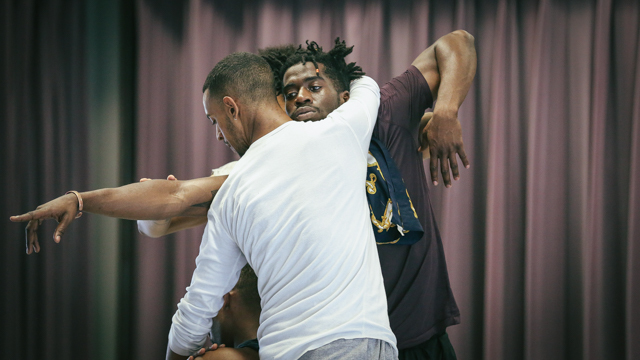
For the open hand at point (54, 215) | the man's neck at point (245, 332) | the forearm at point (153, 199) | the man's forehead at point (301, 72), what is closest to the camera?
the open hand at point (54, 215)

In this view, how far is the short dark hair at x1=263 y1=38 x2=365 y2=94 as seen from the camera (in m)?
1.37

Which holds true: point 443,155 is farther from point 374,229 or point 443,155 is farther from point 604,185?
point 604,185

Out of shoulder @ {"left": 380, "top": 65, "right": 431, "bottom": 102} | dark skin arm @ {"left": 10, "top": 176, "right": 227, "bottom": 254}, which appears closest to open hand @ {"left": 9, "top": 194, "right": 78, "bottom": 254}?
dark skin arm @ {"left": 10, "top": 176, "right": 227, "bottom": 254}

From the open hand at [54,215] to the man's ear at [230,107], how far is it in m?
0.40

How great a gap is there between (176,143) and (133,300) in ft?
2.99

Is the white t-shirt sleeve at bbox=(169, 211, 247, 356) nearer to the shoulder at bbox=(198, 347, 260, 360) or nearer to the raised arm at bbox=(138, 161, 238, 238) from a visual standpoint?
the shoulder at bbox=(198, 347, 260, 360)

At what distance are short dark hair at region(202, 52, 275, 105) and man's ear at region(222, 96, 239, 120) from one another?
16mm

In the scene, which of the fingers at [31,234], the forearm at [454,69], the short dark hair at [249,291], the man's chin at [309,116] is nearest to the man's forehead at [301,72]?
the man's chin at [309,116]

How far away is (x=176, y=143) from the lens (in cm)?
256

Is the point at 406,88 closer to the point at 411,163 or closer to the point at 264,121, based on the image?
the point at 411,163

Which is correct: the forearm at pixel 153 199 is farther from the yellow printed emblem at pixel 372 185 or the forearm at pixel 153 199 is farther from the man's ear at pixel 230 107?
the yellow printed emblem at pixel 372 185

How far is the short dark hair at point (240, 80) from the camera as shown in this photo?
114 centimetres

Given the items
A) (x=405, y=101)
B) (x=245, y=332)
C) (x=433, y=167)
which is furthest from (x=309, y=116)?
(x=245, y=332)

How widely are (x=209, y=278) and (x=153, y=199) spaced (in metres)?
→ 0.23
